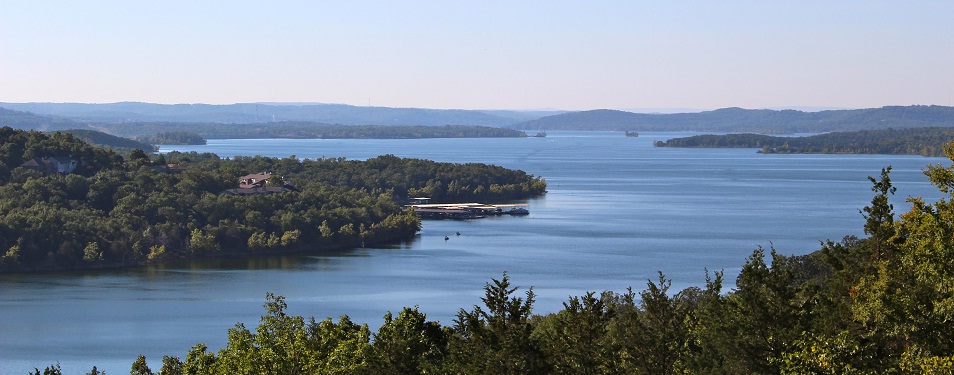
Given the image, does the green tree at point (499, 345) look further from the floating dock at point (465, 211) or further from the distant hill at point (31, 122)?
the distant hill at point (31, 122)

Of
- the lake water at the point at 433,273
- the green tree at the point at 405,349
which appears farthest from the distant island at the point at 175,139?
the green tree at the point at 405,349

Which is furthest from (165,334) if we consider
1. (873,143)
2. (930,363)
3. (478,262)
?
(873,143)

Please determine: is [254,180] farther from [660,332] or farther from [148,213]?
[660,332]

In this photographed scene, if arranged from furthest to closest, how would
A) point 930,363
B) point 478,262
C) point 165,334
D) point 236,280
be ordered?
1. point 478,262
2. point 236,280
3. point 165,334
4. point 930,363

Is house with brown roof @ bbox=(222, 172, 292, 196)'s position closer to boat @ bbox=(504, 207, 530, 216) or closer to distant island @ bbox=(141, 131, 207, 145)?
boat @ bbox=(504, 207, 530, 216)

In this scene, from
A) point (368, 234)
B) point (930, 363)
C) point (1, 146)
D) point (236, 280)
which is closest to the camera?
point (930, 363)

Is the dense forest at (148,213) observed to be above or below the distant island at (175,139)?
above

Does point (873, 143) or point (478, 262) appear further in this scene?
point (873, 143)

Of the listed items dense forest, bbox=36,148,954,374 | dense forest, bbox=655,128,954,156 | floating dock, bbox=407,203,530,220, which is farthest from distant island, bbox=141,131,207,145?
dense forest, bbox=36,148,954,374

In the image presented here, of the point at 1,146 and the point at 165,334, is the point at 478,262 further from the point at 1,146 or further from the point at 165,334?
the point at 1,146
